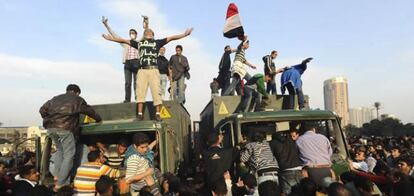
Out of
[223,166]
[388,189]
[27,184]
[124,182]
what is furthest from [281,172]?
[27,184]

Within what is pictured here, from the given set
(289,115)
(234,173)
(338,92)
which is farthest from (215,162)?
(338,92)

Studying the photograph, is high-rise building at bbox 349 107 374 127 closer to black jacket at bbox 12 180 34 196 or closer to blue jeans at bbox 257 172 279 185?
blue jeans at bbox 257 172 279 185

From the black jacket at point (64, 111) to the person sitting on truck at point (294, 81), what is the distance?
4195 millimetres

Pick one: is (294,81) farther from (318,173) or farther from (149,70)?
(149,70)

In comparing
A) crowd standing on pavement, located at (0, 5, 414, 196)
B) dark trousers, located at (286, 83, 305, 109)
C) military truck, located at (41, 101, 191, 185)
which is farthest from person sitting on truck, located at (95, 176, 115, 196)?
dark trousers, located at (286, 83, 305, 109)

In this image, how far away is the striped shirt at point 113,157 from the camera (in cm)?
686

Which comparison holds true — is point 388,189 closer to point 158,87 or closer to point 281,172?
point 281,172

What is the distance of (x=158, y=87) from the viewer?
795cm

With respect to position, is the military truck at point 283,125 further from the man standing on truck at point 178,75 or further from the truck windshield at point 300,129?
the man standing on truck at point 178,75

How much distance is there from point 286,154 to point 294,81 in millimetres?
2619

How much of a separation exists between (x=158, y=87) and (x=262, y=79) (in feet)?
6.92

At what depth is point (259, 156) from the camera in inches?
245

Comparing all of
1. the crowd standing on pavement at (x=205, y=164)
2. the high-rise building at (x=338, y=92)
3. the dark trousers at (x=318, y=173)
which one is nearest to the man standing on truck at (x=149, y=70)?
the crowd standing on pavement at (x=205, y=164)

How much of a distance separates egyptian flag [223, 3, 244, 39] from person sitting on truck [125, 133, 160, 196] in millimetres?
6051
